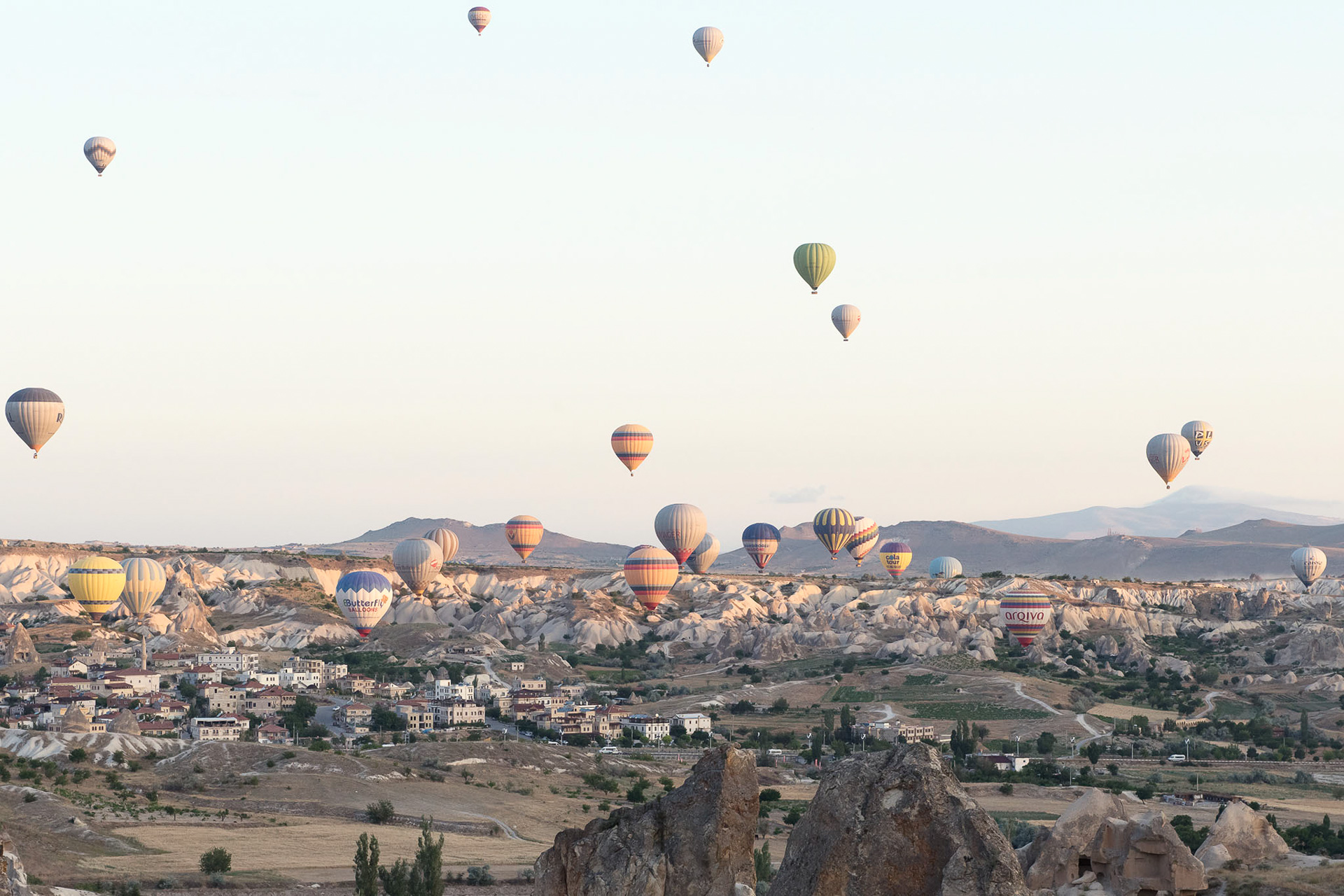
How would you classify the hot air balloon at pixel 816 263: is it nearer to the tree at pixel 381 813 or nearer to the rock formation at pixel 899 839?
the tree at pixel 381 813

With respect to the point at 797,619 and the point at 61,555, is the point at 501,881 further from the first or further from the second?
the point at 61,555

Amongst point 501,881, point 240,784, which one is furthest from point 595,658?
point 501,881

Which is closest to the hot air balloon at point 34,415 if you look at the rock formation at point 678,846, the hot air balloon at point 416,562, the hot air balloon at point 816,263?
the hot air balloon at point 416,562

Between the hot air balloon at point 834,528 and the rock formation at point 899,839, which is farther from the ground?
the hot air balloon at point 834,528

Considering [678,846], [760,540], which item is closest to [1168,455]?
[760,540]

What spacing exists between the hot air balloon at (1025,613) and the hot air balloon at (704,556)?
212 feet

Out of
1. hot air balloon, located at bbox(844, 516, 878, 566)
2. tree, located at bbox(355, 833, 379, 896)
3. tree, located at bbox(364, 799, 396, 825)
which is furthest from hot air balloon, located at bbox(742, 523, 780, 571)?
tree, located at bbox(355, 833, 379, 896)

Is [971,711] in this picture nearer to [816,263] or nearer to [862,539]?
[816,263]

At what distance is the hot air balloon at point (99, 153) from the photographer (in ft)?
374

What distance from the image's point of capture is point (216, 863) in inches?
2018

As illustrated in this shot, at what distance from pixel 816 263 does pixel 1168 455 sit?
5468cm

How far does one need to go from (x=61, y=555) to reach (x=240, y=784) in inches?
5030

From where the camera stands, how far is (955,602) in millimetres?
170000

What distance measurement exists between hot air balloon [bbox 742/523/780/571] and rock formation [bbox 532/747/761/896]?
491ft
